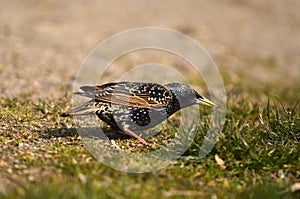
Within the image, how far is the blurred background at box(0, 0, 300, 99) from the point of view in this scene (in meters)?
9.13

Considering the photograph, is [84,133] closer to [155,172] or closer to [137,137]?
[137,137]

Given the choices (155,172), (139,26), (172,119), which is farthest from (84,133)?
(139,26)

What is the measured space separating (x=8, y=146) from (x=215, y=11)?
10.4 metres

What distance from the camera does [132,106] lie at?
18.8 ft

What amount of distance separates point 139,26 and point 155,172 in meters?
8.26

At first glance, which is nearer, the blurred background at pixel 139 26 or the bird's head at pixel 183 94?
the bird's head at pixel 183 94

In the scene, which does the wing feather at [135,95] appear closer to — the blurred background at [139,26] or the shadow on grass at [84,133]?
the shadow on grass at [84,133]


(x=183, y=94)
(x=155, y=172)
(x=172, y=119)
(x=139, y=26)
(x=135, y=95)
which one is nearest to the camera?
(x=155, y=172)

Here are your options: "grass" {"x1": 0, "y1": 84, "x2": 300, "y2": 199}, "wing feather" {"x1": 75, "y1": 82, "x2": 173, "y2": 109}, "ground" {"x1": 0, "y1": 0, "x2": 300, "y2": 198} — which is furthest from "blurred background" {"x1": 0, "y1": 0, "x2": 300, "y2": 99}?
"grass" {"x1": 0, "y1": 84, "x2": 300, "y2": 199}

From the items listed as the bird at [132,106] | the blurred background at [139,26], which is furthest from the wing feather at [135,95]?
the blurred background at [139,26]

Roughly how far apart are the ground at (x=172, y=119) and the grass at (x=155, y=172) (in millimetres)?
11

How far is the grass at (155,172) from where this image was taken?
4277 mm

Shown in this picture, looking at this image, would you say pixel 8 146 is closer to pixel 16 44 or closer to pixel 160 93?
pixel 160 93

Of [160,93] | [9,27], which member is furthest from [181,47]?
[160,93]
